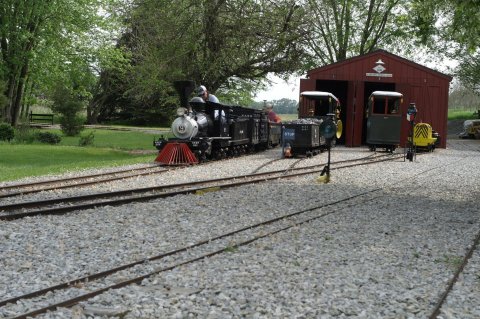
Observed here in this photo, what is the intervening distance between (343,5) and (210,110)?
99.3 ft

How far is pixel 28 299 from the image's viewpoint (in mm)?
5586

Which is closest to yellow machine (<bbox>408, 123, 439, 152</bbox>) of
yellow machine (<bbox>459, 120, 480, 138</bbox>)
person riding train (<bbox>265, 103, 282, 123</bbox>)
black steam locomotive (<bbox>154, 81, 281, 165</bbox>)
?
person riding train (<bbox>265, 103, 282, 123</bbox>)

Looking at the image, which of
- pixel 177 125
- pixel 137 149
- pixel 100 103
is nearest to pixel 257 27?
pixel 137 149

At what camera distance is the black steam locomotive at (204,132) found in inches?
775

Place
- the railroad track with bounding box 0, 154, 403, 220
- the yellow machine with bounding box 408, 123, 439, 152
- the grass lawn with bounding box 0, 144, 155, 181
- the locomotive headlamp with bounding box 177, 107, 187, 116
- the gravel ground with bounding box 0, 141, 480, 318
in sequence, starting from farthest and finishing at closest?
the yellow machine with bounding box 408, 123, 439, 152
the locomotive headlamp with bounding box 177, 107, 187, 116
the grass lawn with bounding box 0, 144, 155, 181
the railroad track with bounding box 0, 154, 403, 220
the gravel ground with bounding box 0, 141, 480, 318

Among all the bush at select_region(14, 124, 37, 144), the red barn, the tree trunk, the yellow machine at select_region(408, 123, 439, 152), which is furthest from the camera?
the tree trunk

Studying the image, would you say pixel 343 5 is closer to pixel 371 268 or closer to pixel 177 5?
pixel 177 5

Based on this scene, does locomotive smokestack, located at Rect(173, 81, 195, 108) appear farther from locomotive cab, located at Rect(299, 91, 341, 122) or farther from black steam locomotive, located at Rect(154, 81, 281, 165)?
locomotive cab, located at Rect(299, 91, 341, 122)

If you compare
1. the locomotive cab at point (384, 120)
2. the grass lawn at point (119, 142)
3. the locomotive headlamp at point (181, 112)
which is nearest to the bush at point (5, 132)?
the grass lawn at point (119, 142)

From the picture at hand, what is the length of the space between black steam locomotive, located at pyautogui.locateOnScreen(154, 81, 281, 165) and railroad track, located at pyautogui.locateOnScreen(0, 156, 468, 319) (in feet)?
27.6

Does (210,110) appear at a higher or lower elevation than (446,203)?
higher

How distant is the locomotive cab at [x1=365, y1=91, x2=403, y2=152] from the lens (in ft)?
99.3

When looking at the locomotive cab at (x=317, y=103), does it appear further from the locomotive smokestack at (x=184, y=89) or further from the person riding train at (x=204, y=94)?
the locomotive smokestack at (x=184, y=89)

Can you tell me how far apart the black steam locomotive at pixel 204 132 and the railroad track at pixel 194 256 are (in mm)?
8419
